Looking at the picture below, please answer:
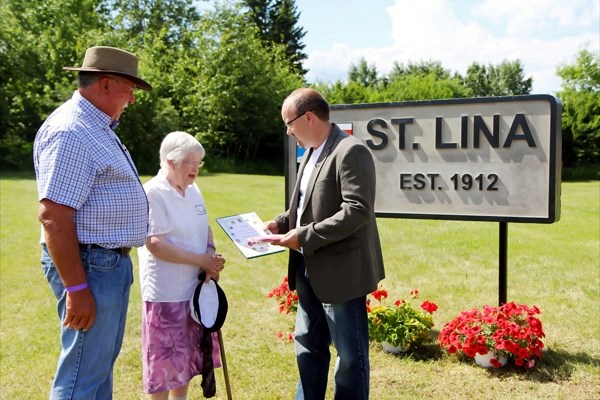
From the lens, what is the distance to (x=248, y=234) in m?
3.26

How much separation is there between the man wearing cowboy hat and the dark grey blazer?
2.76 feet

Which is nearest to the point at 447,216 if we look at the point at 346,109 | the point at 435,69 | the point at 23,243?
the point at 346,109

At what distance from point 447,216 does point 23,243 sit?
7.67 metres

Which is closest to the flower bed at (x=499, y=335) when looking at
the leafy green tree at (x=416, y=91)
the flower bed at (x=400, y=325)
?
the flower bed at (x=400, y=325)

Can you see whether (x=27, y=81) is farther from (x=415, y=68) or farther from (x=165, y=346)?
(x=415, y=68)

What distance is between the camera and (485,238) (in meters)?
10.2

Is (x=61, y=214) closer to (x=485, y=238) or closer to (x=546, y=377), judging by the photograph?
(x=546, y=377)

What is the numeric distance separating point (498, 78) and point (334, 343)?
74.6 m

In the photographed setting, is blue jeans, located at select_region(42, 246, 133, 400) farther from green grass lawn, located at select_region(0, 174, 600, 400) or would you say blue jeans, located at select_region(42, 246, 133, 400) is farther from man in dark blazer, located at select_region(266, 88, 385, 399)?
green grass lawn, located at select_region(0, 174, 600, 400)

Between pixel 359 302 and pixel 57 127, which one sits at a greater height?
pixel 57 127

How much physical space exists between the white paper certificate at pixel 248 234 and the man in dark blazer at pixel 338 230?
24cm

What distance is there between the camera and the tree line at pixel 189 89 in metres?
26.0

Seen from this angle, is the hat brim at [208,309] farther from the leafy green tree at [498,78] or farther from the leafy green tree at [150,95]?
the leafy green tree at [498,78]

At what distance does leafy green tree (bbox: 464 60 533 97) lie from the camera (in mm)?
70125
